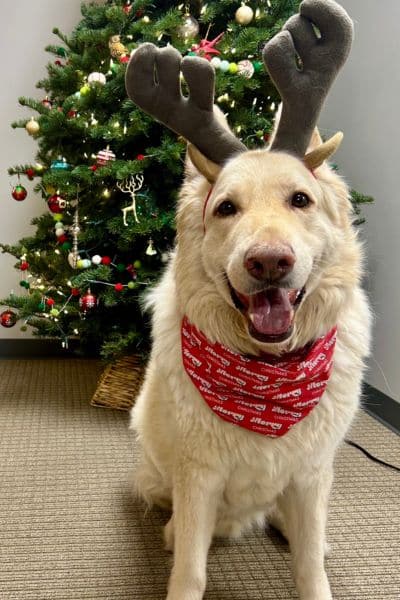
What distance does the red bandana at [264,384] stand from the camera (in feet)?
3.84

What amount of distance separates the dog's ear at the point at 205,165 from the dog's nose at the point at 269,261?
0.33m

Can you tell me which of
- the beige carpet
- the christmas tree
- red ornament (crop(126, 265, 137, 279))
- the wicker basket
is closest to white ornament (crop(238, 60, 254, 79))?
the christmas tree

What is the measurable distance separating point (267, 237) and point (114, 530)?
3.57 feet

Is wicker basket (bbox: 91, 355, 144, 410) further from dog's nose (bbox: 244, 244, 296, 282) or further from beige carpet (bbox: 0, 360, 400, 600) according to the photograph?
dog's nose (bbox: 244, 244, 296, 282)

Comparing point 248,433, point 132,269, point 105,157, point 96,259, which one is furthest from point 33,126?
point 248,433

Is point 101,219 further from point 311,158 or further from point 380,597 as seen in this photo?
point 380,597

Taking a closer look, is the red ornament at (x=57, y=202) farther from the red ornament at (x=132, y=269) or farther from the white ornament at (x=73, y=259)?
the red ornament at (x=132, y=269)

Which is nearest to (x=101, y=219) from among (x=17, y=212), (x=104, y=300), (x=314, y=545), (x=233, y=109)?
(x=104, y=300)

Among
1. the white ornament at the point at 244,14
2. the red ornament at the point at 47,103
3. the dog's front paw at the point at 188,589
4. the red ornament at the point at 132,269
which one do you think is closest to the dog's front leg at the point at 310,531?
the dog's front paw at the point at 188,589

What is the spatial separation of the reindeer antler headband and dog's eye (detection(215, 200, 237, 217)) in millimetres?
144

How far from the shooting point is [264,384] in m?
1.18

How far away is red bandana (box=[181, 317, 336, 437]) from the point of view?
117cm

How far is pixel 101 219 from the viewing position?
2.45 meters

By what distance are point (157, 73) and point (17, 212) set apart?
2.44 meters
